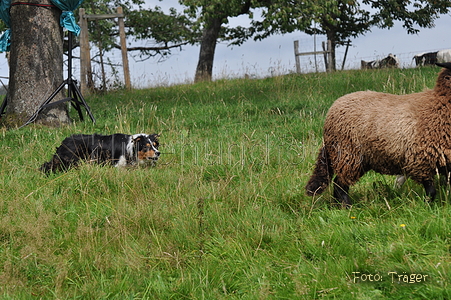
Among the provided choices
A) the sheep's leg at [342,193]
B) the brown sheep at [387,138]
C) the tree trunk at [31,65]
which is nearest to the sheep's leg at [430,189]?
the brown sheep at [387,138]

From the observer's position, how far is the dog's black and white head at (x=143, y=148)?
257 inches

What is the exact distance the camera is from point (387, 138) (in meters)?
4.07

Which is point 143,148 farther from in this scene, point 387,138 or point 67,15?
point 67,15

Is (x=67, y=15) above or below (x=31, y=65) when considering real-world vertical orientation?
above

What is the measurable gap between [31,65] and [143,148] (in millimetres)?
4914

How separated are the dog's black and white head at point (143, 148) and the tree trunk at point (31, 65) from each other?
3.91 m

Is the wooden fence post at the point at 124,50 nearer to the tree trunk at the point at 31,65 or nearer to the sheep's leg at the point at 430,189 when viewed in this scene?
the tree trunk at the point at 31,65

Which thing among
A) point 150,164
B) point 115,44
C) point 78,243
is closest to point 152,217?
point 78,243

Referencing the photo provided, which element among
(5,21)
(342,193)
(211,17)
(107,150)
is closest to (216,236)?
(342,193)

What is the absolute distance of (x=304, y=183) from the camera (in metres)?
5.01

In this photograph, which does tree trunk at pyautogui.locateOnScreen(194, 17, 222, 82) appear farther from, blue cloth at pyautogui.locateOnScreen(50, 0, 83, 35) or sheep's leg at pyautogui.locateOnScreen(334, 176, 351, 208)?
sheep's leg at pyautogui.locateOnScreen(334, 176, 351, 208)

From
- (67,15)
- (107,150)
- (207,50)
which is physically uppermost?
(207,50)

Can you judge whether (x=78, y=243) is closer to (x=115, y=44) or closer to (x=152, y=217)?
(x=152, y=217)

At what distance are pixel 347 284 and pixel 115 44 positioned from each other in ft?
69.0
